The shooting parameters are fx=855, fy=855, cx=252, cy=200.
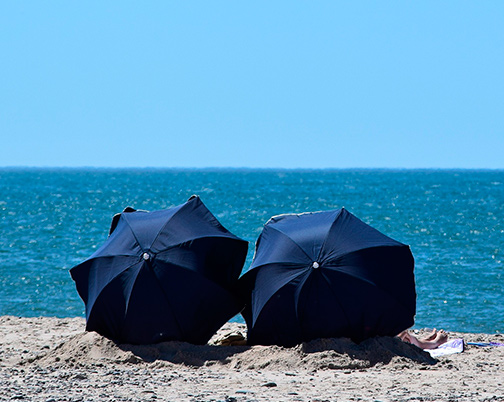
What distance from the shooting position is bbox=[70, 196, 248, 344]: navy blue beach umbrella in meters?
9.61

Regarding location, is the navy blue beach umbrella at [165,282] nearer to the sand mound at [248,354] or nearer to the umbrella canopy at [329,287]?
the sand mound at [248,354]

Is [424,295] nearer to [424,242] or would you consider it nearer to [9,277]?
[9,277]

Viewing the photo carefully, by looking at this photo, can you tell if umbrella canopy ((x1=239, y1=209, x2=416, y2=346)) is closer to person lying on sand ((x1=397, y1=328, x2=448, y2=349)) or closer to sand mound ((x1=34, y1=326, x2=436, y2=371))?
sand mound ((x1=34, y1=326, x2=436, y2=371))

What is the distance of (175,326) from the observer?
9711mm

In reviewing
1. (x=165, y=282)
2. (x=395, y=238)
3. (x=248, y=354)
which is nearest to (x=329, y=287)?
(x=248, y=354)

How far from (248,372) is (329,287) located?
4.15ft

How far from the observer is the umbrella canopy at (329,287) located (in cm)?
932

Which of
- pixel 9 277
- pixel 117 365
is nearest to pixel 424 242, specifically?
pixel 9 277

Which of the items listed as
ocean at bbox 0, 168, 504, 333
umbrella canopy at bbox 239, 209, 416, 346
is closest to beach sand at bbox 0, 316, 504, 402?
umbrella canopy at bbox 239, 209, 416, 346

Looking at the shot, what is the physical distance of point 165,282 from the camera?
9.59 metres

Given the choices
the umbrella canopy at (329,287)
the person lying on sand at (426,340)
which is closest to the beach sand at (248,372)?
the umbrella canopy at (329,287)

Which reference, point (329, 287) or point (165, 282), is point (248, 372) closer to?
point (329, 287)

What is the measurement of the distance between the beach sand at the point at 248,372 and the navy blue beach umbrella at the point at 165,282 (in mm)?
211

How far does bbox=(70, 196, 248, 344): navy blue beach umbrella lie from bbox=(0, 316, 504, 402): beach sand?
21 cm
